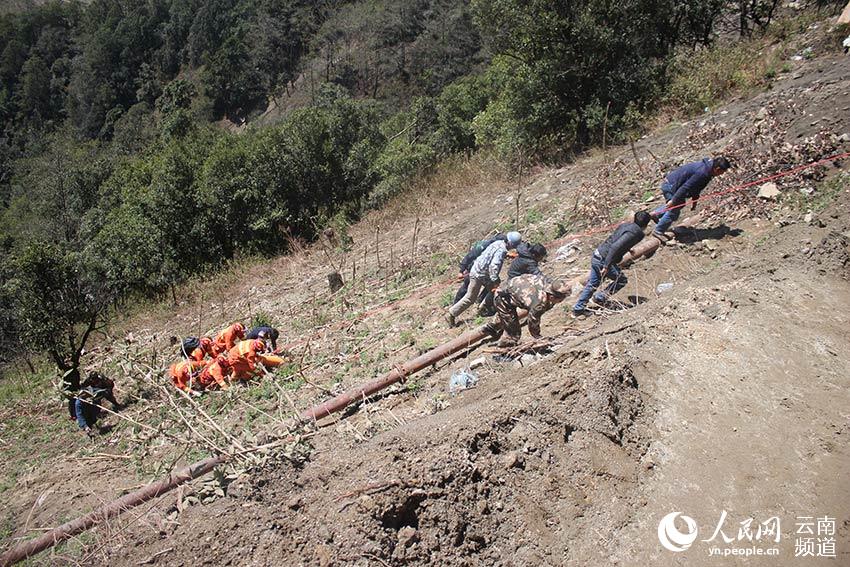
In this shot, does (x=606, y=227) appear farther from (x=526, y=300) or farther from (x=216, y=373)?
(x=216, y=373)

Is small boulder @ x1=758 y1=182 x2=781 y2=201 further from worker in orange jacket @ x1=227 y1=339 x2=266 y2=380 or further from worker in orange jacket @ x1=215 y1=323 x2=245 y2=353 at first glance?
worker in orange jacket @ x1=215 y1=323 x2=245 y2=353

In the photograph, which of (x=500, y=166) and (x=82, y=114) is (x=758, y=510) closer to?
(x=500, y=166)

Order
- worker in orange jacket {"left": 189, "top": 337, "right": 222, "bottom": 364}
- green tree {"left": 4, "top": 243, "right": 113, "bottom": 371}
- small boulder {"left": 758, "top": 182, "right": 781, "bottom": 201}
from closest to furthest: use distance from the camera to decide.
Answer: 1. small boulder {"left": 758, "top": 182, "right": 781, "bottom": 201}
2. worker in orange jacket {"left": 189, "top": 337, "right": 222, "bottom": 364}
3. green tree {"left": 4, "top": 243, "right": 113, "bottom": 371}

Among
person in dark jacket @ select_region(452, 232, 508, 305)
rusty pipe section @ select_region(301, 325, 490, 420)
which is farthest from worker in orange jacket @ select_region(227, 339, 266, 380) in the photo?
person in dark jacket @ select_region(452, 232, 508, 305)

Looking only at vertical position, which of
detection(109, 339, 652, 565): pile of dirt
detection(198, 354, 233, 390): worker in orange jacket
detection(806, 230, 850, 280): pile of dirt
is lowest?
detection(198, 354, 233, 390): worker in orange jacket

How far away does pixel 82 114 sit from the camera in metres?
60.9

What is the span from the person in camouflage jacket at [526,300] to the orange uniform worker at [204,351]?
402cm

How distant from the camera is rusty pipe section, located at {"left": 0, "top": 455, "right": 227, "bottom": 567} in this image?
4027mm

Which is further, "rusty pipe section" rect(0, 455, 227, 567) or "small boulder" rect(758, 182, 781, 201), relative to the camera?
"small boulder" rect(758, 182, 781, 201)

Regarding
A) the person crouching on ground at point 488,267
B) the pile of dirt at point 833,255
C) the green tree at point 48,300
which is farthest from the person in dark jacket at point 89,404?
the pile of dirt at point 833,255

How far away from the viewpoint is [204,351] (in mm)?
7441

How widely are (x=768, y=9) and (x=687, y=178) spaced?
29.8 feet

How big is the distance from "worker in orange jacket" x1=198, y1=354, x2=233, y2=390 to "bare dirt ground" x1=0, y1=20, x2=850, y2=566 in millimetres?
411

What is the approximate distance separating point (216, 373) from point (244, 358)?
43 centimetres
